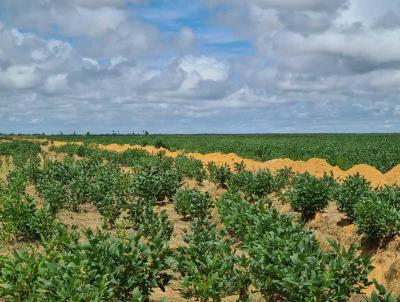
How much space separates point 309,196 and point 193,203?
361 cm

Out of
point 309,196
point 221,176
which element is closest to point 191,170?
point 221,176

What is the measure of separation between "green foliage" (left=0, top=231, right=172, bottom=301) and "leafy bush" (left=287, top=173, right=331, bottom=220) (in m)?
7.14

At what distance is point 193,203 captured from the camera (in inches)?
566

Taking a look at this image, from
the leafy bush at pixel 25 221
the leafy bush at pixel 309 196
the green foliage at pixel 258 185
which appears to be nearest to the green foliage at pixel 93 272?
the leafy bush at pixel 25 221

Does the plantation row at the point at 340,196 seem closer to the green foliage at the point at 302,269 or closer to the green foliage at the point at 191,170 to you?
the green foliage at the point at 191,170

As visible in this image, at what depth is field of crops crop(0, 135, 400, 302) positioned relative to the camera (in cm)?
596

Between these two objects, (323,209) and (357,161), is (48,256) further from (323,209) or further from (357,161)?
(357,161)

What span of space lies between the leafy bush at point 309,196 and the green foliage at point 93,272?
7.14 metres

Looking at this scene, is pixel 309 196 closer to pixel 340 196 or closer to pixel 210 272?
pixel 340 196

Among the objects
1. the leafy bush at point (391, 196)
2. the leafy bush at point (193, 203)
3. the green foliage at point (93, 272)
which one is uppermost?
the leafy bush at point (391, 196)

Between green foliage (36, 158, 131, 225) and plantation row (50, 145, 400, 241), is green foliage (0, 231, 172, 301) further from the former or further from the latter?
green foliage (36, 158, 131, 225)

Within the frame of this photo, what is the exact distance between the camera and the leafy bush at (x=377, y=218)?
31.8 ft

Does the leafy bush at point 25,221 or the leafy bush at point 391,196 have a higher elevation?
the leafy bush at point 391,196

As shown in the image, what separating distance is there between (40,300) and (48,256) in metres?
1.74
